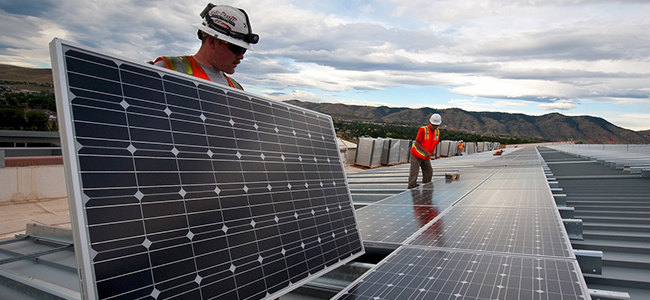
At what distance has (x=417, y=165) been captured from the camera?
1071 cm

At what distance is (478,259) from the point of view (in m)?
3.18

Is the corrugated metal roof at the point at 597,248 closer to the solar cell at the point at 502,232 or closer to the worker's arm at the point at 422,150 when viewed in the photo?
the solar cell at the point at 502,232

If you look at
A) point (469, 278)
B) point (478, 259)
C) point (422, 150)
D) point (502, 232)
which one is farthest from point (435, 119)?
point (469, 278)

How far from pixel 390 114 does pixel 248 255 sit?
199203mm

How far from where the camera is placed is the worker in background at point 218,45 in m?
2.90

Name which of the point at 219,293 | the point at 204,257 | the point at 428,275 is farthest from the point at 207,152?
the point at 428,275

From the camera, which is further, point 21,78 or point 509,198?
point 21,78

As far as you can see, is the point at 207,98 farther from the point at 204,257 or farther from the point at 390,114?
the point at 390,114

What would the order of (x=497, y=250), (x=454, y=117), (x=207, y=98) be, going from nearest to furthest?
(x=207, y=98), (x=497, y=250), (x=454, y=117)

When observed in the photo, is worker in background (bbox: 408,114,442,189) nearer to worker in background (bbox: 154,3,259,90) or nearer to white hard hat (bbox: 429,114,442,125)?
white hard hat (bbox: 429,114,442,125)

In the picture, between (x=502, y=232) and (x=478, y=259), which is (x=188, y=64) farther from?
(x=502, y=232)

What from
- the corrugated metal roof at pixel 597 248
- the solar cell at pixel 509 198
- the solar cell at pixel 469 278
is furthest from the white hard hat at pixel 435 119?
the solar cell at pixel 469 278

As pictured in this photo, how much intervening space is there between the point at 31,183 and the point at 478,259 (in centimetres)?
1550

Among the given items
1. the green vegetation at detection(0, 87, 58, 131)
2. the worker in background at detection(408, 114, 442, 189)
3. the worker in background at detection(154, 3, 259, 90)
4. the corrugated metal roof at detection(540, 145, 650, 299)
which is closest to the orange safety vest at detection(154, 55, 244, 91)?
the worker in background at detection(154, 3, 259, 90)
